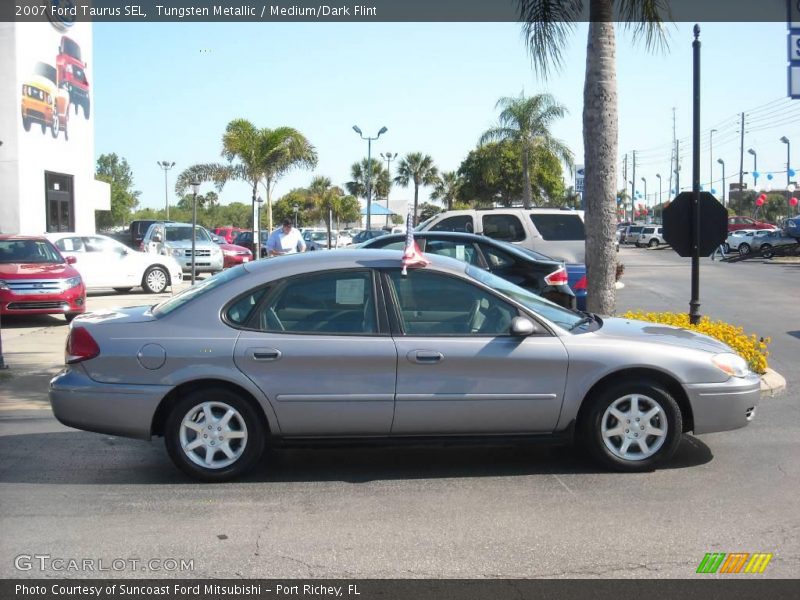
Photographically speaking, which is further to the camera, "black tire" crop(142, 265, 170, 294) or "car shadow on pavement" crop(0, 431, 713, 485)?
"black tire" crop(142, 265, 170, 294)

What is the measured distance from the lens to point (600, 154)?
9.85m

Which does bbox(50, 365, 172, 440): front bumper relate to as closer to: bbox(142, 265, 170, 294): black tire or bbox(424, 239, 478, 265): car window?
bbox(424, 239, 478, 265): car window

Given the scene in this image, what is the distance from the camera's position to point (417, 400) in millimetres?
6012

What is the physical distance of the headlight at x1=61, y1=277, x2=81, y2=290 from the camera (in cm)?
1550

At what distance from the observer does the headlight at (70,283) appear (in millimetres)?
15503

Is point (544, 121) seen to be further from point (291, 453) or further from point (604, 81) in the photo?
point (291, 453)

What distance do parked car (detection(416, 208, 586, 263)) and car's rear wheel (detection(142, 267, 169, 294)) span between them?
357 inches

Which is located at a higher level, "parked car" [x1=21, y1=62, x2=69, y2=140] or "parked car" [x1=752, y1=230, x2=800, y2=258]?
"parked car" [x1=21, y1=62, x2=69, y2=140]

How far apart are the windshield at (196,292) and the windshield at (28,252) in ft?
33.8

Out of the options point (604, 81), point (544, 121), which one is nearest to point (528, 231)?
point (604, 81)

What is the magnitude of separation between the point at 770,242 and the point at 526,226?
3148cm

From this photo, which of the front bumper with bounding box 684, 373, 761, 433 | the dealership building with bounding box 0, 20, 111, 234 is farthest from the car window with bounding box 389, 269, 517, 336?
the dealership building with bounding box 0, 20, 111, 234

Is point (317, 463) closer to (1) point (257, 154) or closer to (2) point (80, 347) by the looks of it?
(2) point (80, 347)

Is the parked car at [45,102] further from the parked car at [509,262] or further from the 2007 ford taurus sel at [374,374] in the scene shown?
the 2007 ford taurus sel at [374,374]
